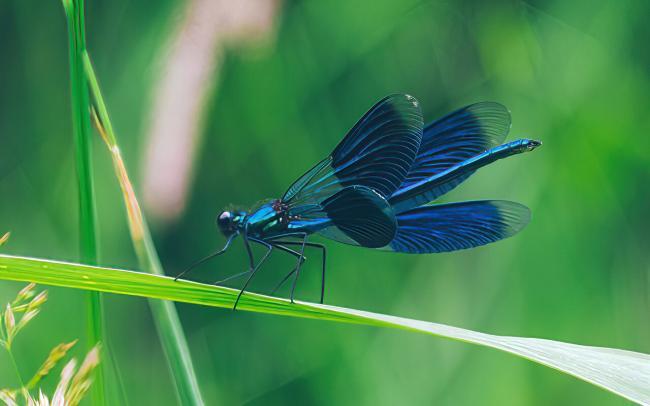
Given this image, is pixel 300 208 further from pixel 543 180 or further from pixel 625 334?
pixel 625 334

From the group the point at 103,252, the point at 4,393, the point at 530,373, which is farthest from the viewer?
the point at 103,252

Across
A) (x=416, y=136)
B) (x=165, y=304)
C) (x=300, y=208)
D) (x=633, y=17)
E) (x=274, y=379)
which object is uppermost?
(x=633, y=17)

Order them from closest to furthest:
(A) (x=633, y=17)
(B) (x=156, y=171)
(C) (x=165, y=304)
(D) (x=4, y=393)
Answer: (D) (x=4, y=393) → (C) (x=165, y=304) → (B) (x=156, y=171) → (A) (x=633, y=17)

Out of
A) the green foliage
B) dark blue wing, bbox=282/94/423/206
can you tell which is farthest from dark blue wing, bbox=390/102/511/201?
the green foliage

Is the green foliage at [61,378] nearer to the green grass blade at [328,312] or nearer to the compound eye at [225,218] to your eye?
the green grass blade at [328,312]

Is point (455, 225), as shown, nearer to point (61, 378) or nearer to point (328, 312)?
point (328, 312)

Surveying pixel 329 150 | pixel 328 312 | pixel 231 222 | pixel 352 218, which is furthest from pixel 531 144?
pixel 329 150

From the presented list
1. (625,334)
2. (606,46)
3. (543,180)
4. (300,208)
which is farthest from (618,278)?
(300,208)
